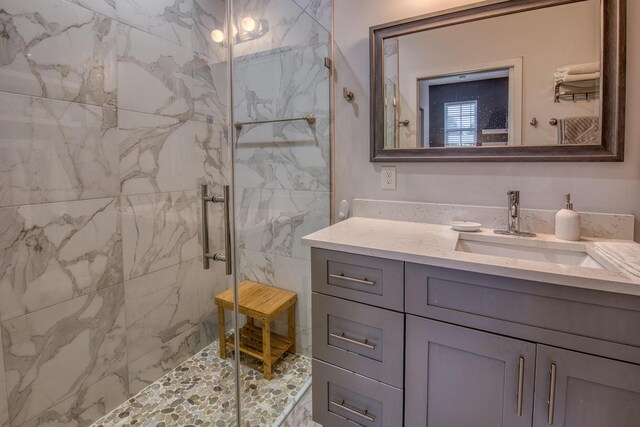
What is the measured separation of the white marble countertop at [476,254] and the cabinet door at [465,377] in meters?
0.21

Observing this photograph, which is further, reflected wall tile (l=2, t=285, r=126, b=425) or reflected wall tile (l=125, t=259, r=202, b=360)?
reflected wall tile (l=125, t=259, r=202, b=360)

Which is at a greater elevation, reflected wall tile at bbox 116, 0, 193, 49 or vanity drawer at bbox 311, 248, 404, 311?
reflected wall tile at bbox 116, 0, 193, 49

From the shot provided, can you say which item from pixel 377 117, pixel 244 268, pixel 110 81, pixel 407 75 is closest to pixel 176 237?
pixel 244 268

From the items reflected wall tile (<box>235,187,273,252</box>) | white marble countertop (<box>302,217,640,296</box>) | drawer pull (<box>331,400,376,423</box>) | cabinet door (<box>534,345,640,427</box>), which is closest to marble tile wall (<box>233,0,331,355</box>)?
reflected wall tile (<box>235,187,273,252</box>)

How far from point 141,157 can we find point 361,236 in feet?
3.61

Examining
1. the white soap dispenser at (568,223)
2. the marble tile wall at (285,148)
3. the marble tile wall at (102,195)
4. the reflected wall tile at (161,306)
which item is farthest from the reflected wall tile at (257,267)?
the white soap dispenser at (568,223)

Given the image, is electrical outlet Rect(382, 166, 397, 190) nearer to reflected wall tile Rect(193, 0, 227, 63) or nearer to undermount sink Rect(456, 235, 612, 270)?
undermount sink Rect(456, 235, 612, 270)

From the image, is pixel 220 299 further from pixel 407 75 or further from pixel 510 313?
pixel 407 75

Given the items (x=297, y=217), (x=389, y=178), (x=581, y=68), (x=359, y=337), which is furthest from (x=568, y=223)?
(x=297, y=217)

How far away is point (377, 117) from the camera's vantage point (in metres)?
1.66

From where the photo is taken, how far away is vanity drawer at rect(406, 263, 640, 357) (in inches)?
33.1

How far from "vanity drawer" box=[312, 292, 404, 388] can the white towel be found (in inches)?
44.4

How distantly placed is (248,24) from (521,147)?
1383mm

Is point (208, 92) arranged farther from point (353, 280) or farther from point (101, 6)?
point (353, 280)
